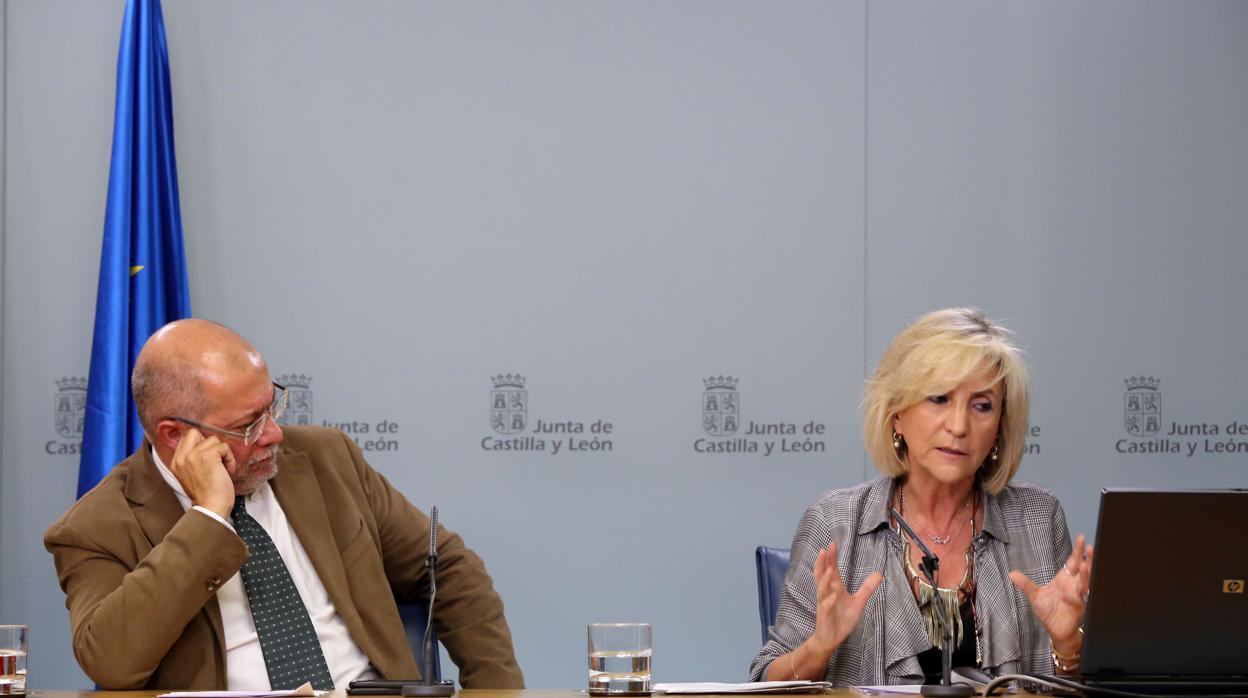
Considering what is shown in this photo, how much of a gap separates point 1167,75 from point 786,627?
9.02 feet

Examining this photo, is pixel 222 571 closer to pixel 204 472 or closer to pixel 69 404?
pixel 204 472

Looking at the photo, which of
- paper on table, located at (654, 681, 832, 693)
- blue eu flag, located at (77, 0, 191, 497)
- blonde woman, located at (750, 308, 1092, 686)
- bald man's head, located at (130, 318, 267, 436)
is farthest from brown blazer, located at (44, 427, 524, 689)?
blue eu flag, located at (77, 0, 191, 497)

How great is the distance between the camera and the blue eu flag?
3.86 meters

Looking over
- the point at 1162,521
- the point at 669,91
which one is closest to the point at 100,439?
the point at 669,91

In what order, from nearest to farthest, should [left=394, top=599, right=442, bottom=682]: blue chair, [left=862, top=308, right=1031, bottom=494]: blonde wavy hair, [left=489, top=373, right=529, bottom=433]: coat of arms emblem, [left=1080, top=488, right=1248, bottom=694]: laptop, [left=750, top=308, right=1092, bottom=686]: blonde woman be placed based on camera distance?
[left=1080, top=488, right=1248, bottom=694]: laptop, [left=750, top=308, right=1092, bottom=686]: blonde woman, [left=862, top=308, right=1031, bottom=494]: blonde wavy hair, [left=394, top=599, right=442, bottom=682]: blue chair, [left=489, top=373, right=529, bottom=433]: coat of arms emblem

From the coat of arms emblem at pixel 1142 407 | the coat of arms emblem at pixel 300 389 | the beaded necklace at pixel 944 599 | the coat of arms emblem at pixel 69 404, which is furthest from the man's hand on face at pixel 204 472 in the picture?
the coat of arms emblem at pixel 1142 407

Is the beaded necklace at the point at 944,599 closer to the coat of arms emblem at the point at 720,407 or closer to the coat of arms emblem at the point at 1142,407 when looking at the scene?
the coat of arms emblem at the point at 720,407

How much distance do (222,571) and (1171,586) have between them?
5.42ft

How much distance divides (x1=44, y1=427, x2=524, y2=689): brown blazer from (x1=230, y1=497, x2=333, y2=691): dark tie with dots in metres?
0.09

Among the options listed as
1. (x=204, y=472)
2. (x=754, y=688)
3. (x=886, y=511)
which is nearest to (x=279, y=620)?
(x=204, y=472)

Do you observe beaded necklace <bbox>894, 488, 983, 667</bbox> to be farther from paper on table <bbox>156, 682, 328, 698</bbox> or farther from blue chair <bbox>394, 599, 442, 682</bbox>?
paper on table <bbox>156, 682, 328, 698</bbox>

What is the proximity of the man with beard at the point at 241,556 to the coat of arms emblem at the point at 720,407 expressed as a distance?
1411mm

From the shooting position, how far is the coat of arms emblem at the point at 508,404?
4.29 meters

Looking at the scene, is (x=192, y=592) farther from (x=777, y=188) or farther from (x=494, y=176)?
(x=777, y=188)
